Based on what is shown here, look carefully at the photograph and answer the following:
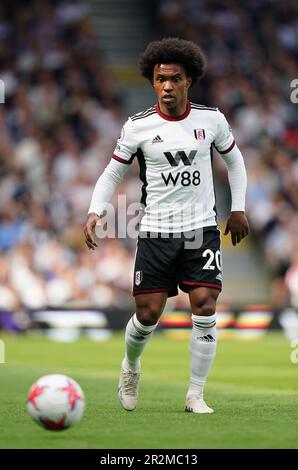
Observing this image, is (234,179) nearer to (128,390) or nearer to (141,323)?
(141,323)

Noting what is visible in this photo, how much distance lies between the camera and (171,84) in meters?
8.45

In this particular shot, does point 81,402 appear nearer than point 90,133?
Yes

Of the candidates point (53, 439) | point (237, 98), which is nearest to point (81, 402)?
point (53, 439)

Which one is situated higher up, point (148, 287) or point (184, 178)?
point (184, 178)

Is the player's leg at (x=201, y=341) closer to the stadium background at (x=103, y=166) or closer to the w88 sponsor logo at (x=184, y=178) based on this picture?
the w88 sponsor logo at (x=184, y=178)

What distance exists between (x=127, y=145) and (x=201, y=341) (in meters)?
1.49

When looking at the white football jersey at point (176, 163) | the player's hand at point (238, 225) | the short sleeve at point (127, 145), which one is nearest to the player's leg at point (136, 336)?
the white football jersey at point (176, 163)

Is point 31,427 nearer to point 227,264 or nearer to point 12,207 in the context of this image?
point 12,207

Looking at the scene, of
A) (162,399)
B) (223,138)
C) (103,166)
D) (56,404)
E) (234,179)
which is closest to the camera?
(56,404)

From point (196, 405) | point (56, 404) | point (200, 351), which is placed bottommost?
point (56, 404)

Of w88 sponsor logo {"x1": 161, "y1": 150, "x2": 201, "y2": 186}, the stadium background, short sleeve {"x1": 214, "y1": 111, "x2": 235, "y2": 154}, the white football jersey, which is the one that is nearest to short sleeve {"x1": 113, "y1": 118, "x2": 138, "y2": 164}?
the white football jersey

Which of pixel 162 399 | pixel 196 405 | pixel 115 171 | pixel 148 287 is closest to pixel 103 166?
pixel 162 399
